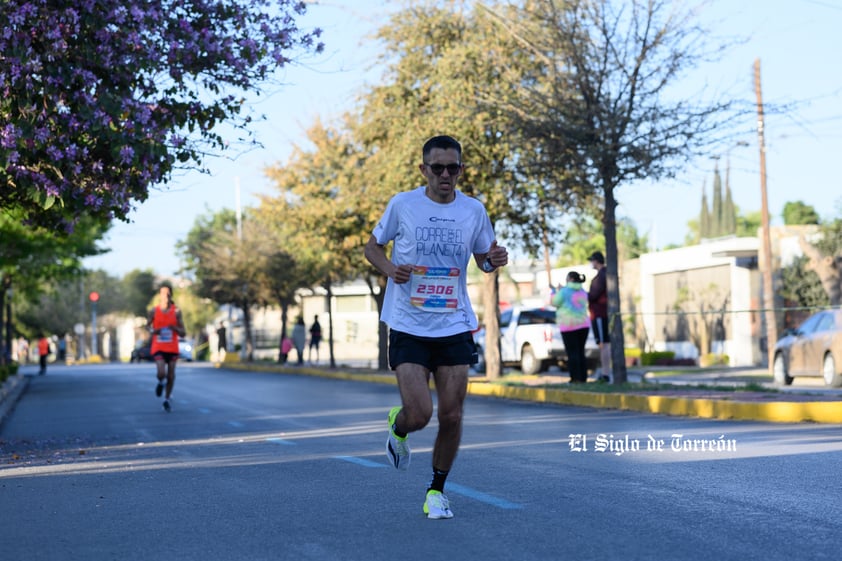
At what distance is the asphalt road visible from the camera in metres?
6.41

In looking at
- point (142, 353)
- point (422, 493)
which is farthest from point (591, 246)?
point (422, 493)

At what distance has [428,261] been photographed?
23.6 ft

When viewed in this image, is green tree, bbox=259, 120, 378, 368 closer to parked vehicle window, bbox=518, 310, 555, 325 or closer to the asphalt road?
parked vehicle window, bbox=518, 310, 555, 325

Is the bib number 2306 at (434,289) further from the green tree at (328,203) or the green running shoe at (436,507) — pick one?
the green tree at (328,203)

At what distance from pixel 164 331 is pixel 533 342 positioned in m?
12.8

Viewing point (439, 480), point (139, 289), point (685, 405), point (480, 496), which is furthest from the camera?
point (139, 289)

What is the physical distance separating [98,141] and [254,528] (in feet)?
23.7

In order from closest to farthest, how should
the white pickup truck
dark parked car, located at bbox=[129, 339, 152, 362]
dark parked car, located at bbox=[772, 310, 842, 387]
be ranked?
dark parked car, located at bbox=[772, 310, 842, 387] → the white pickup truck → dark parked car, located at bbox=[129, 339, 152, 362]

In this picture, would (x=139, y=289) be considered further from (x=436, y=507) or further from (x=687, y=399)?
(x=436, y=507)

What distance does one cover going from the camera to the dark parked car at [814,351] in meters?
22.0

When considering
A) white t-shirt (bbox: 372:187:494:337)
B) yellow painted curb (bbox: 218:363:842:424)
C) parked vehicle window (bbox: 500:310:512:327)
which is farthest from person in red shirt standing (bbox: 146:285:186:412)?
parked vehicle window (bbox: 500:310:512:327)

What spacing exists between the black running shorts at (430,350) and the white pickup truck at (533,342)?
22671 millimetres

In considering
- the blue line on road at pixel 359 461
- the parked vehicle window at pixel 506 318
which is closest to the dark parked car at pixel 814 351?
the parked vehicle window at pixel 506 318

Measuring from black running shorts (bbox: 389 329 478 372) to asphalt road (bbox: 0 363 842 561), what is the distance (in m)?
0.87
